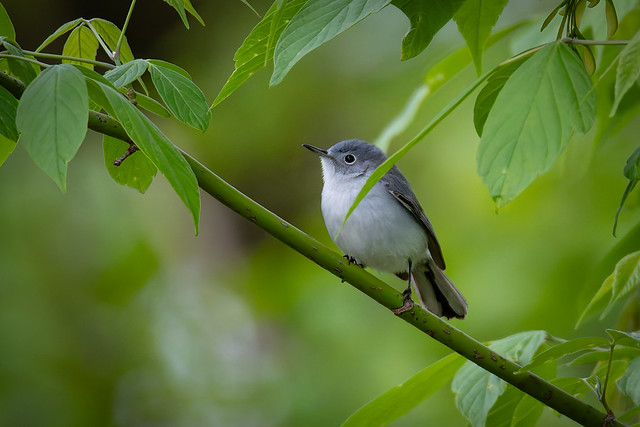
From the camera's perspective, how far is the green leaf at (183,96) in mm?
1377

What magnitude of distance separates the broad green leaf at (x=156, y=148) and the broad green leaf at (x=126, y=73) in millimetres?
Result: 130

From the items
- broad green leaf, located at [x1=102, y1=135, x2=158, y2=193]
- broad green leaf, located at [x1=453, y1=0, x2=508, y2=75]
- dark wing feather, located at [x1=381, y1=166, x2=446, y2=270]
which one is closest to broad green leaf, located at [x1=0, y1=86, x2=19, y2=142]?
broad green leaf, located at [x1=102, y1=135, x2=158, y2=193]

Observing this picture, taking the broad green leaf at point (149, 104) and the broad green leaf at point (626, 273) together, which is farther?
the broad green leaf at point (626, 273)

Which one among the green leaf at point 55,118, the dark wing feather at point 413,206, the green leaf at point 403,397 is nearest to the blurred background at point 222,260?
the dark wing feather at point 413,206

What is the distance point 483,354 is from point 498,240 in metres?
2.53

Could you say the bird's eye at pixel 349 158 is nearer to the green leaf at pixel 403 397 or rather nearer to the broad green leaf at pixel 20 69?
the green leaf at pixel 403 397

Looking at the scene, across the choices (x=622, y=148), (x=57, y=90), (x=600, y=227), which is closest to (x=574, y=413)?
(x=57, y=90)

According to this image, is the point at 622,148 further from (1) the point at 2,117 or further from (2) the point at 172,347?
(2) the point at 172,347

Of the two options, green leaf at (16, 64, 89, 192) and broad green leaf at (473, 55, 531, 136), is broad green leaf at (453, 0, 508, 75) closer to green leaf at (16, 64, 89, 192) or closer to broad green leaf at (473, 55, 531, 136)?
broad green leaf at (473, 55, 531, 136)

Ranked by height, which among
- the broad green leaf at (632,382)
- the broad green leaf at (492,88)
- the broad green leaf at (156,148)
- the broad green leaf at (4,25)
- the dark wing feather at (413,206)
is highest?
the broad green leaf at (492,88)

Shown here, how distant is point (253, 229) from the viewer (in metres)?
5.80

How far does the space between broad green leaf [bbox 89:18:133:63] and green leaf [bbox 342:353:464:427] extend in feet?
3.18

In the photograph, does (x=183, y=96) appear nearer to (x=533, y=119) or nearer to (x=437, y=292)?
(x=533, y=119)

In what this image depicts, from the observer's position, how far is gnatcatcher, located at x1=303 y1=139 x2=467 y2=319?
10.3 ft
